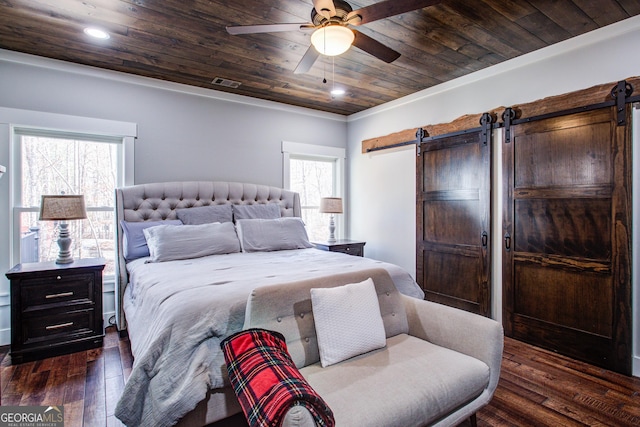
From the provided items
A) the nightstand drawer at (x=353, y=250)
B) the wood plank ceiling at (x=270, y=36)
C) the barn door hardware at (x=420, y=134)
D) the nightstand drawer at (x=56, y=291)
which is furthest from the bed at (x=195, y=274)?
the barn door hardware at (x=420, y=134)

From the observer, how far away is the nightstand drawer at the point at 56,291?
2715 mm

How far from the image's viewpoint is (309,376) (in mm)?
1589

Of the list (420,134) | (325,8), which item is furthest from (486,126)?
(325,8)

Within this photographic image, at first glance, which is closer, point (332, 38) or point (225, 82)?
point (332, 38)

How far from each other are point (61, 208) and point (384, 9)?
2991mm

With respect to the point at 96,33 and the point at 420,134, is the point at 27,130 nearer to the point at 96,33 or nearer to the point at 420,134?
the point at 96,33

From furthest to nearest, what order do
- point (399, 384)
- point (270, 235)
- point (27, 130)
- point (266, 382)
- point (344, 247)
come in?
point (344, 247), point (270, 235), point (27, 130), point (399, 384), point (266, 382)

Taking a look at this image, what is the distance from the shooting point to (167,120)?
3.80 metres

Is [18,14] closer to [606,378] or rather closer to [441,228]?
[441,228]

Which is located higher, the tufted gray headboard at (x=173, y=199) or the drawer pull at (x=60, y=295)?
the tufted gray headboard at (x=173, y=199)

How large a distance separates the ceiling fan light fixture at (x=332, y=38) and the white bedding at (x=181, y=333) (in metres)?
1.49

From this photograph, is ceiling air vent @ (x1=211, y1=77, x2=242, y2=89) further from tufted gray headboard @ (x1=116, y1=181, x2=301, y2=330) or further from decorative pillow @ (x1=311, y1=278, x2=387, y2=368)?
decorative pillow @ (x1=311, y1=278, x2=387, y2=368)

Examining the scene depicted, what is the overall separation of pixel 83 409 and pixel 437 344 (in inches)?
87.4

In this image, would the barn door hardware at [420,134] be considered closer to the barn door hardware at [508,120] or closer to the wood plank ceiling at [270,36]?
the wood plank ceiling at [270,36]
